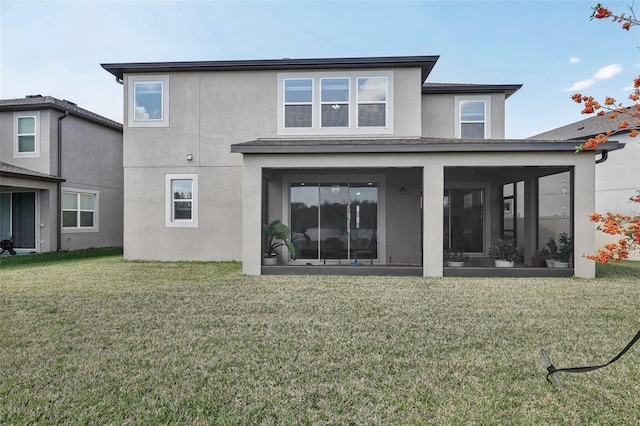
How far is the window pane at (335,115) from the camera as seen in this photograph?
1118 cm

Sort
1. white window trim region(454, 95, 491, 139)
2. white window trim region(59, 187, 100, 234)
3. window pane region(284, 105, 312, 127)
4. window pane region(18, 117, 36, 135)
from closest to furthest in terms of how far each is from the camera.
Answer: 1. window pane region(284, 105, 312, 127)
2. white window trim region(454, 95, 491, 139)
3. window pane region(18, 117, 36, 135)
4. white window trim region(59, 187, 100, 234)

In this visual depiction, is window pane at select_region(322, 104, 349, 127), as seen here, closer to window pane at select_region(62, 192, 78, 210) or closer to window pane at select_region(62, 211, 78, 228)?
window pane at select_region(62, 192, 78, 210)

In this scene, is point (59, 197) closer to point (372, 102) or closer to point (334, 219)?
point (334, 219)

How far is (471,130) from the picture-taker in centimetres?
1262

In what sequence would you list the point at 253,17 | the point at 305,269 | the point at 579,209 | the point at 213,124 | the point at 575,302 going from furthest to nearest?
the point at 253,17 < the point at 213,124 < the point at 305,269 < the point at 579,209 < the point at 575,302

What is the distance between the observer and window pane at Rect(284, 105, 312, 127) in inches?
445

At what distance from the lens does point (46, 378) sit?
333cm

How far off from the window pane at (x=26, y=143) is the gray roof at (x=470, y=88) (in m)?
13.9

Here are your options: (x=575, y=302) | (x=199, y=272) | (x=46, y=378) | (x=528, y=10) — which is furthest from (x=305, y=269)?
(x=528, y=10)

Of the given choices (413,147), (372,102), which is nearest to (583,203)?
(413,147)

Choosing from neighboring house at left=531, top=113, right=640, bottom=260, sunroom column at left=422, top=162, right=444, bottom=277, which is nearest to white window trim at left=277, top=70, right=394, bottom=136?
sunroom column at left=422, top=162, right=444, bottom=277

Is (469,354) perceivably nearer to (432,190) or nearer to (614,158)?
(432,190)

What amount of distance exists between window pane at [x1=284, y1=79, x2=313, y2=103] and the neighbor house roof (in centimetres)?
38

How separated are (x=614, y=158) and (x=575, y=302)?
37.0 feet
